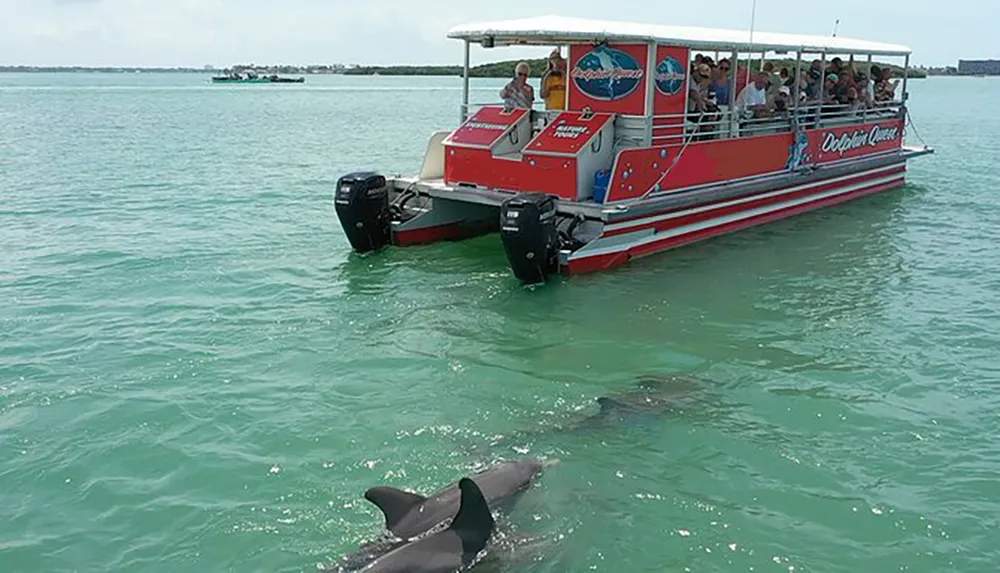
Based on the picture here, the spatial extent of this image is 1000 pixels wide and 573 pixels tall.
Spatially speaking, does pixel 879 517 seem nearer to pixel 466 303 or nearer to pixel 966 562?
pixel 966 562

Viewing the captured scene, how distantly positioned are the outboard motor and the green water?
1.38 feet

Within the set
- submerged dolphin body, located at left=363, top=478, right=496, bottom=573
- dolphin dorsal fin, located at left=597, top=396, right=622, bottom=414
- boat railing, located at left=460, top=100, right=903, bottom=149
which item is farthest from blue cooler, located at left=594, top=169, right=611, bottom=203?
submerged dolphin body, located at left=363, top=478, right=496, bottom=573

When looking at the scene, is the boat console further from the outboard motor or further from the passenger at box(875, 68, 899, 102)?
the passenger at box(875, 68, 899, 102)

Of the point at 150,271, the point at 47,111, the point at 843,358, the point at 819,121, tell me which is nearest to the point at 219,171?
the point at 150,271

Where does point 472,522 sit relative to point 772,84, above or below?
below

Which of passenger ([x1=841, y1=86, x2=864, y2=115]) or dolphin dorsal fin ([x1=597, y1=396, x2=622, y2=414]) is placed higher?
passenger ([x1=841, y1=86, x2=864, y2=115])

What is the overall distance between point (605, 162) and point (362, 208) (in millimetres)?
3847

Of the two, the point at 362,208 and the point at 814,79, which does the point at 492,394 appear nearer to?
the point at 362,208

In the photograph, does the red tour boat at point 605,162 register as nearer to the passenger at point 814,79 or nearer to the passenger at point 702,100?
the passenger at point 702,100

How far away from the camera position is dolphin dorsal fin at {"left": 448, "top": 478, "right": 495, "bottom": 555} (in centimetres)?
567

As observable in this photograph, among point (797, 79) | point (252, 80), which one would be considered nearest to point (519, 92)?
point (797, 79)

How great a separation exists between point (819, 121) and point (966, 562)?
13190 mm

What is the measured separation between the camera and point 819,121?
17922 mm

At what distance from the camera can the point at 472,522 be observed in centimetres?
574
